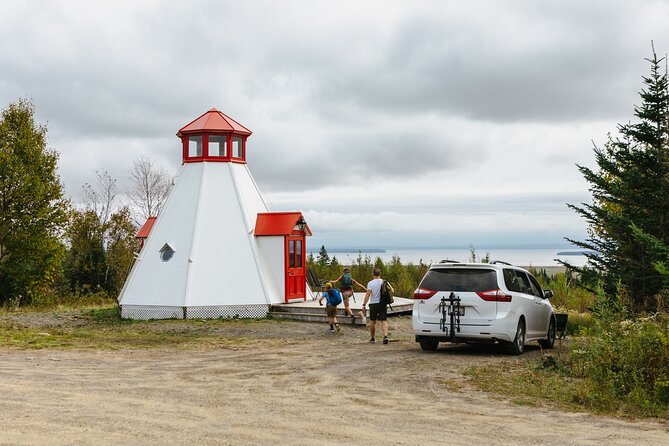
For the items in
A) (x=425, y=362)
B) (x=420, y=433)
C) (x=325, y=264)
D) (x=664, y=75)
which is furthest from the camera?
(x=325, y=264)

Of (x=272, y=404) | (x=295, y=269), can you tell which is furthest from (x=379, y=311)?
(x=295, y=269)

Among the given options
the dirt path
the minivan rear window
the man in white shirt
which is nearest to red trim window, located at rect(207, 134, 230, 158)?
the man in white shirt

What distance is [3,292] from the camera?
36062 millimetres

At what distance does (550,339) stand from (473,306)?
3287 millimetres

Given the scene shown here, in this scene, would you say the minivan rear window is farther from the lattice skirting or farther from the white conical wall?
the white conical wall

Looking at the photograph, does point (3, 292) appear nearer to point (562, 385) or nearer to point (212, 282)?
point (212, 282)

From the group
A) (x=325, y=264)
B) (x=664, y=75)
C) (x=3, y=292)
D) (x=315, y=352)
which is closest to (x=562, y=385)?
(x=315, y=352)

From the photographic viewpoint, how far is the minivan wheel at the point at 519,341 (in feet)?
49.4

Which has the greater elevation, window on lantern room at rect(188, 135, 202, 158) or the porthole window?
window on lantern room at rect(188, 135, 202, 158)

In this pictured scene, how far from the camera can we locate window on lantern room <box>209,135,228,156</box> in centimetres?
2644

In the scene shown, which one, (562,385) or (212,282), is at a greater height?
(212,282)

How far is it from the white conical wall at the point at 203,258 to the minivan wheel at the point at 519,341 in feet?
36.0

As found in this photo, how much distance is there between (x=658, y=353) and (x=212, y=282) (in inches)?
641

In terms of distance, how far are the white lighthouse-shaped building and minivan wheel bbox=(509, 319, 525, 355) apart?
11.0 metres
